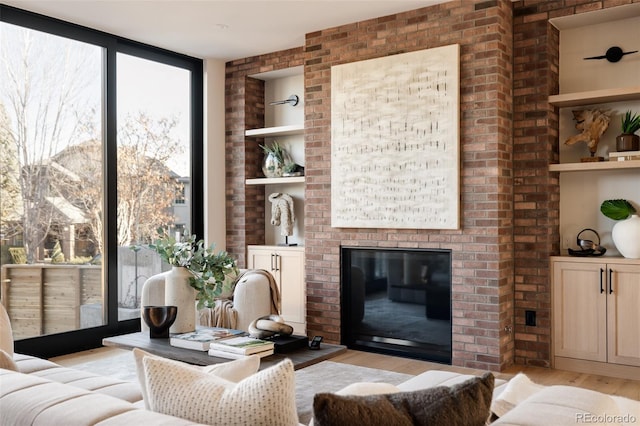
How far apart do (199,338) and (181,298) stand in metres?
0.39

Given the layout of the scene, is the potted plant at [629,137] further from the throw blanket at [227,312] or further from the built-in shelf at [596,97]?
the throw blanket at [227,312]

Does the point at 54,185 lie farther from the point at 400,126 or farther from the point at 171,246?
the point at 400,126

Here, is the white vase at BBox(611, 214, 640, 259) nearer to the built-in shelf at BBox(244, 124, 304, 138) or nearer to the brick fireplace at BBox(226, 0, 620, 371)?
the brick fireplace at BBox(226, 0, 620, 371)

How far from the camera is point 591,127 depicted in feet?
13.9

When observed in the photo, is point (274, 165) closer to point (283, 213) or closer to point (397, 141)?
point (283, 213)

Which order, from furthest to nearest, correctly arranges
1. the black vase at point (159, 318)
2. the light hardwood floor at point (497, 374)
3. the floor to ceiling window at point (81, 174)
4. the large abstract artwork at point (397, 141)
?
1. the floor to ceiling window at point (81, 174)
2. the large abstract artwork at point (397, 141)
3. the light hardwood floor at point (497, 374)
4. the black vase at point (159, 318)

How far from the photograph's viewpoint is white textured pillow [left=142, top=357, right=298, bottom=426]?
1.33m

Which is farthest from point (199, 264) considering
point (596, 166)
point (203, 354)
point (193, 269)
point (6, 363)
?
point (596, 166)

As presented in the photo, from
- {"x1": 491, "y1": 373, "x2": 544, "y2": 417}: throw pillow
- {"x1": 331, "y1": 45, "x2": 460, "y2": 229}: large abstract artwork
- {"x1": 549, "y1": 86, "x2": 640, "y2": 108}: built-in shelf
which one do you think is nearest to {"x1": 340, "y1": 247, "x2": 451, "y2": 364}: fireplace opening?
{"x1": 331, "y1": 45, "x2": 460, "y2": 229}: large abstract artwork

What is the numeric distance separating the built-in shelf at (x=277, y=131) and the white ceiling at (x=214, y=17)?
0.76m

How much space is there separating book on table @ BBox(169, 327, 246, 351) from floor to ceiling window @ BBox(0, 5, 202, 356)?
178 centimetres

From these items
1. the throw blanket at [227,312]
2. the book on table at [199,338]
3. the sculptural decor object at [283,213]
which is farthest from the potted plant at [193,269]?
the sculptural decor object at [283,213]

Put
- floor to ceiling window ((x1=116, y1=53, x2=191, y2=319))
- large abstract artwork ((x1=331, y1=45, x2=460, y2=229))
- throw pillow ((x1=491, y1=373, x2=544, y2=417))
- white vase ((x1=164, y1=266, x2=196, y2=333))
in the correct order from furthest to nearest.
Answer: floor to ceiling window ((x1=116, y1=53, x2=191, y2=319)) < large abstract artwork ((x1=331, y1=45, x2=460, y2=229)) < white vase ((x1=164, y1=266, x2=196, y2=333)) < throw pillow ((x1=491, y1=373, x2=544, y2=417))

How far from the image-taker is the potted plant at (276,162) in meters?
5.74
